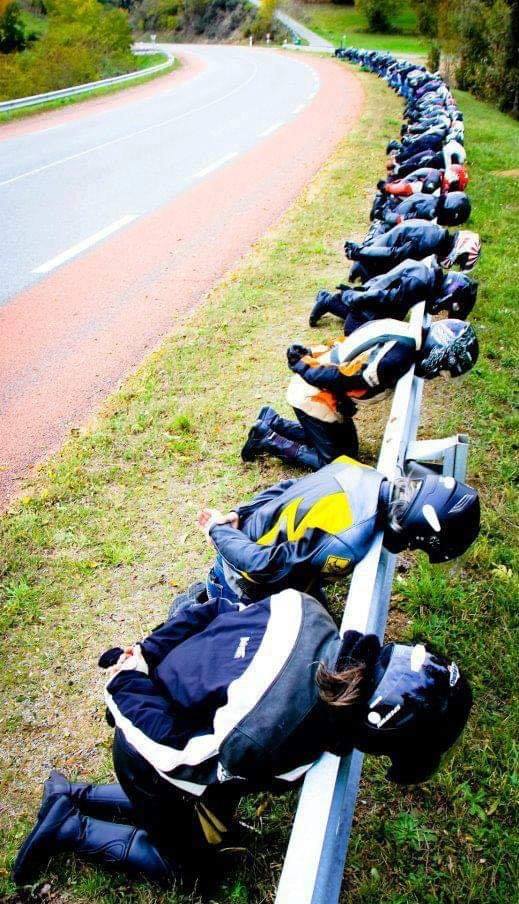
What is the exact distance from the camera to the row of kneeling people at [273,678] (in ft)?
7.06

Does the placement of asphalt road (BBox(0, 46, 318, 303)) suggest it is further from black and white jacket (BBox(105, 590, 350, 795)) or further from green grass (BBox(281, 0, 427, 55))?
green grass (BBox(281, 0, 427, 55))

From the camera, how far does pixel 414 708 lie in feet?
6.81

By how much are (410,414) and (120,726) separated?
2712 mm

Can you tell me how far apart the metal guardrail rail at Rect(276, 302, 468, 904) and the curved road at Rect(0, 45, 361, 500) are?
291 centimetres

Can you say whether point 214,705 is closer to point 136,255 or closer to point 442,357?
point 442,357

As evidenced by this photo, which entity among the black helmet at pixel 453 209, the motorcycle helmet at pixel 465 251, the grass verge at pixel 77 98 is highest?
the grass verge at pixel 77 98

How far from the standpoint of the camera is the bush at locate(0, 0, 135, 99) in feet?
83.8

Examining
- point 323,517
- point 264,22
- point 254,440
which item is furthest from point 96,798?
point 264,22

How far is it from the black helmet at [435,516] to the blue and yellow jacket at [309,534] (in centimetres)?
10

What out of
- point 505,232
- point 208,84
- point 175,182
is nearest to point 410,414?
point 505,232

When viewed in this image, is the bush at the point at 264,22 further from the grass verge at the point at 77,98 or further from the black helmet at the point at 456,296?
the black helmet at the point at 456,296

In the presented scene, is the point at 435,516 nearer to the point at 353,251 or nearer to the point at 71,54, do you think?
the point at 353,251

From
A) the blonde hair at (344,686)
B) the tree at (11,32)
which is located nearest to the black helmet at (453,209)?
the blonde hair at (344,686)

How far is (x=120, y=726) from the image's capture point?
2.54 meters
